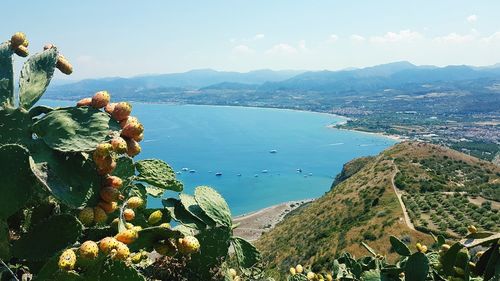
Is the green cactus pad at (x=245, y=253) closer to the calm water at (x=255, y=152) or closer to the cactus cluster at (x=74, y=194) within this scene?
the cactus cluster at (x=74, y=194)

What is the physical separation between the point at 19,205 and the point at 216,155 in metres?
79.8

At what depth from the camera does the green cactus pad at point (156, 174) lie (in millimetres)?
1657

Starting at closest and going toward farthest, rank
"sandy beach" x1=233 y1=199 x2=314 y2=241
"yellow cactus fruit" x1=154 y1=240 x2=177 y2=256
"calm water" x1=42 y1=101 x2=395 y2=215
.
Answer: "yellow cactus fruit" x1=154 y1=240 x2=177 y2=256
"sandy beach" x1=233 y1=199 x2=314 y2=241
"calm water" x1=42 y1=101 x2=395 y2=215

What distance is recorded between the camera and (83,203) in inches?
45.7

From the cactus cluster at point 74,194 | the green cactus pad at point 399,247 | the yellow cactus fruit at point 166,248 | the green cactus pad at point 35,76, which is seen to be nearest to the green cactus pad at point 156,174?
the cactus cluster at point 74,194

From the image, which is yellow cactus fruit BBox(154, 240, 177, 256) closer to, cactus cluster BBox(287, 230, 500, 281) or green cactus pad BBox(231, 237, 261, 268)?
green cactus pad BBox(231, 237, 261, 268)

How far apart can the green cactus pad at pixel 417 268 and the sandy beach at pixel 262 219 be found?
37328 mm

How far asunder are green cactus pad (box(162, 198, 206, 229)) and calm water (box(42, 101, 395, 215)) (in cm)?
4182

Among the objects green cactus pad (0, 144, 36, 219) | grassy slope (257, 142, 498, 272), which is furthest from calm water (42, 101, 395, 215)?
green cactus pad (0, 144, 36, 219)

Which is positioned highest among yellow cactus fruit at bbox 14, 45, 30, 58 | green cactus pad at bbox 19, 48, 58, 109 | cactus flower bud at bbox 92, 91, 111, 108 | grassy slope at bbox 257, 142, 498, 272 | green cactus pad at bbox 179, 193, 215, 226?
yellow cactus fruit at bbox 14, 45, 30, 58

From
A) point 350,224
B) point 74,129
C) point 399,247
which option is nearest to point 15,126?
point 74,129

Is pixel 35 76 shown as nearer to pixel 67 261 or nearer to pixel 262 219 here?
pixel 67 261

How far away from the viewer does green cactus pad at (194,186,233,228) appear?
5.32ft

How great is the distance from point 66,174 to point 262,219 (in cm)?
4582
